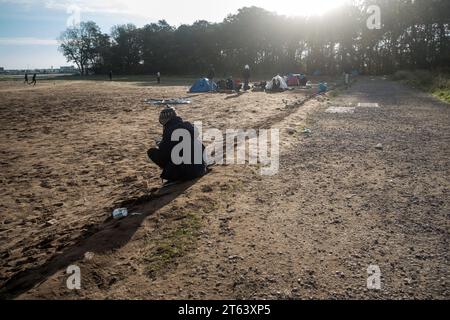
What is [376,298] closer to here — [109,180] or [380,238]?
[380,238]

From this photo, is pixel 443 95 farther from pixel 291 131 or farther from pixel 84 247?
pixel 84 247

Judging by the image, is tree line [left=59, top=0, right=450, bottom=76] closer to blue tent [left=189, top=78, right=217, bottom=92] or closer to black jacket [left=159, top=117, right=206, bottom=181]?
blue tent [left=189, top=78, right=217, bottom=92]

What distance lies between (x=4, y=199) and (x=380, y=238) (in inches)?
238

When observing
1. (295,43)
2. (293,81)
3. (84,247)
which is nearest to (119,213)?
(84,247)

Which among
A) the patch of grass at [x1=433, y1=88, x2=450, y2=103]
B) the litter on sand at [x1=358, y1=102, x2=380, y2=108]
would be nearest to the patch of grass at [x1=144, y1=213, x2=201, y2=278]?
the litter on sand at [x1=358, y1=102, x2=380, y2=108]

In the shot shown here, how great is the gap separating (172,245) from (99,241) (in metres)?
0.90

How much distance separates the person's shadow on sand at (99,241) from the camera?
3.43 m

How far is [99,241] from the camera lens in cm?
406

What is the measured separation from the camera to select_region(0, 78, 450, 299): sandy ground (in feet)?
10.8

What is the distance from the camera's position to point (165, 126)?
567cm

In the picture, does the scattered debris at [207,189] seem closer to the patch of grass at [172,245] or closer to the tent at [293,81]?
the patch of grass at [172,245]

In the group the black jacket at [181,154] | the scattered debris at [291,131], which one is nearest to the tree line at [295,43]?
the scattered debris at [291,131]

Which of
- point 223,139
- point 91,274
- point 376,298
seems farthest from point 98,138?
point 376,298

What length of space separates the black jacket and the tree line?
4336 centimetres
